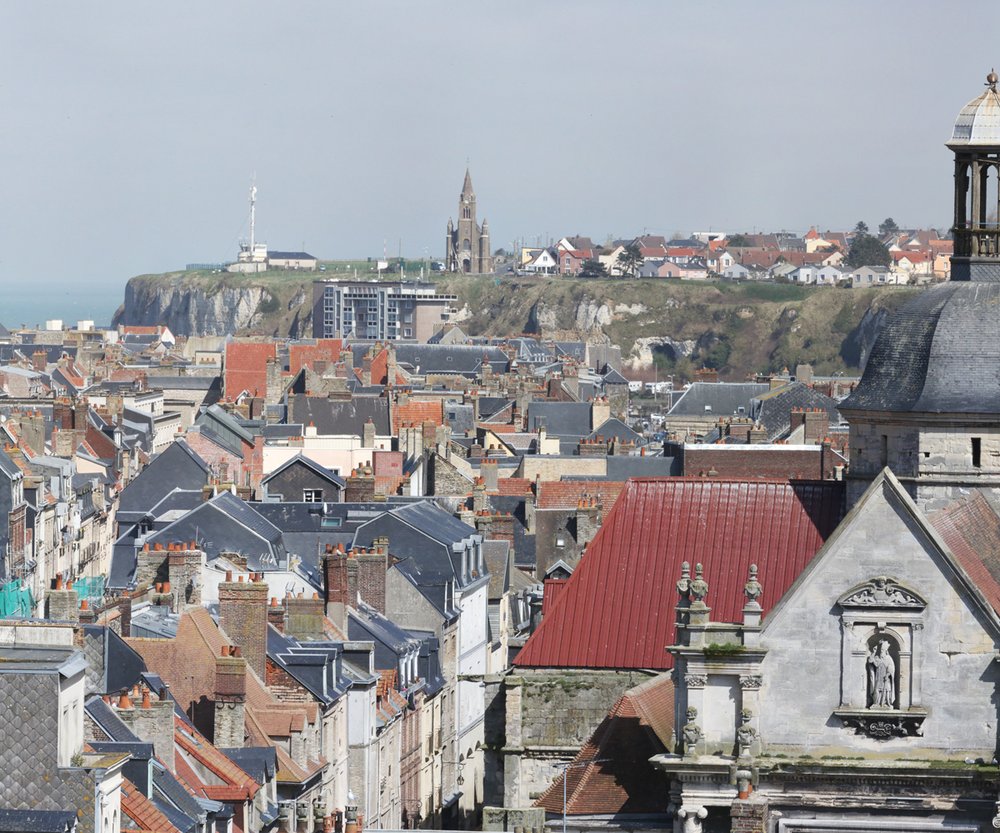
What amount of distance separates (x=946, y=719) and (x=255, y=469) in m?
→ 61.9

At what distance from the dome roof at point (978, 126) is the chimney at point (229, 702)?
1351cm

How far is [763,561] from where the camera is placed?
44.1 m

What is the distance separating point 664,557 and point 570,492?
138 feet

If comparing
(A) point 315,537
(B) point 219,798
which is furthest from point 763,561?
(A) point 315,537

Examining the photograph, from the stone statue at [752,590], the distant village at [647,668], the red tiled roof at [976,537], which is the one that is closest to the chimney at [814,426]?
the distant village at [647,668]

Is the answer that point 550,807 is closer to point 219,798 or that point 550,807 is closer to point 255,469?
point 219,798

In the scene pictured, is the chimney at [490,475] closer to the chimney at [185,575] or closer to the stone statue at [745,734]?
the chimney at [185,575]

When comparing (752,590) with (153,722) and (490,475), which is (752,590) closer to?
(153,722)

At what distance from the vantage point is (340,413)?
120 metres

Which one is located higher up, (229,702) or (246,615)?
(246,615)

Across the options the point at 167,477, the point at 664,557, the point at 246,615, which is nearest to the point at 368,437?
the point at 167,477

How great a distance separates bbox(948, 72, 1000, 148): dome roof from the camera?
143 ft

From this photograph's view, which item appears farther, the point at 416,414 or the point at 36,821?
the point at 416,414

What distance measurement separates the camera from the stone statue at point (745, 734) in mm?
38000
